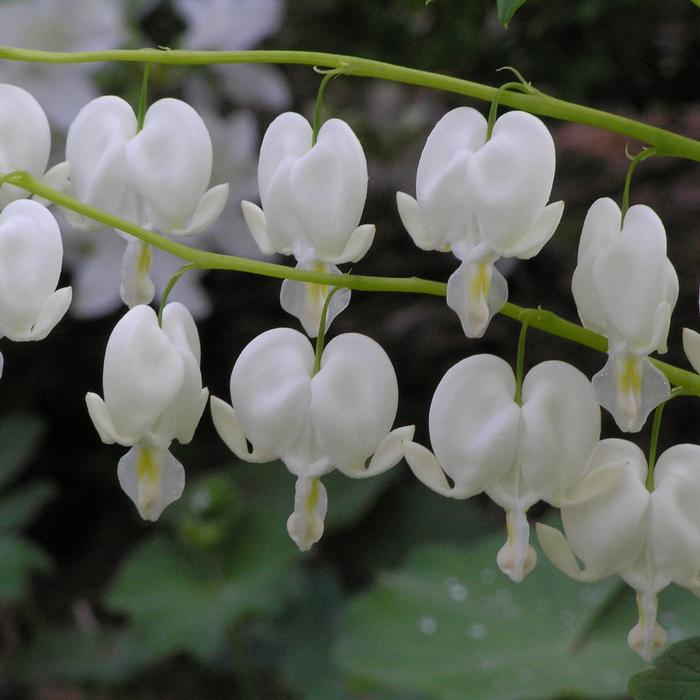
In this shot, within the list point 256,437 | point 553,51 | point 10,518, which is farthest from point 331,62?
point 10,518

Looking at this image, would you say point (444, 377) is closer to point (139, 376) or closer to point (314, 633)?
point (139, 376)

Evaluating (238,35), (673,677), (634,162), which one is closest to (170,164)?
(634,162)

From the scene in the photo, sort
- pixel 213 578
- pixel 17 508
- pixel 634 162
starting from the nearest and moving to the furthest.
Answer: pixel 634 162 → pixel 17 508 → pixel 213 578

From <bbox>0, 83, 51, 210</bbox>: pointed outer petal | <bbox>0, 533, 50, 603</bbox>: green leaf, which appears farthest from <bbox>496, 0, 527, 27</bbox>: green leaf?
<bbox>0, 533, 50, 603</bbox>: green leaf

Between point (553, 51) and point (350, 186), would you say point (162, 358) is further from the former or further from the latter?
point (553, 51)

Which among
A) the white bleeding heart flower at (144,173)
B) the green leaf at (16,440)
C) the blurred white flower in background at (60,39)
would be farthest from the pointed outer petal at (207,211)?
the green leaf at (16,440)

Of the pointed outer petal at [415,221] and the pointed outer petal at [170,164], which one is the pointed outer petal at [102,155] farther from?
the pointed outer petal at [415,221]

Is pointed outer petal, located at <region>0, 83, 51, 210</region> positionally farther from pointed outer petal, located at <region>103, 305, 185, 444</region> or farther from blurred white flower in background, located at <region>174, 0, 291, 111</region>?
blurred white flower in background, located at <region>174, 0, 291, 111</region>

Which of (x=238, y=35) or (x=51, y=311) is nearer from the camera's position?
(x=51, y=311)
